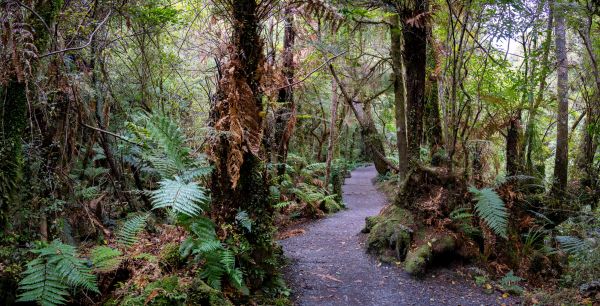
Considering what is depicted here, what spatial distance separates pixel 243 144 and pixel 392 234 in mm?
3394

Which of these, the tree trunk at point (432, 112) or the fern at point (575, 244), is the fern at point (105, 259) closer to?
the fern at point (575, 244)

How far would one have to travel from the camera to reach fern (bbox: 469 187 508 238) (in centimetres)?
599

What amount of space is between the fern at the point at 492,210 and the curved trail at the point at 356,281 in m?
0.93

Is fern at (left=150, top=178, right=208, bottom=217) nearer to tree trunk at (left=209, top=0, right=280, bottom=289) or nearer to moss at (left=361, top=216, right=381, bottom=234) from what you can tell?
tree trunk at (left=209, top=0, right=280, bottom=289)

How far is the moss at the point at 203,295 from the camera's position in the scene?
3843 millimetres

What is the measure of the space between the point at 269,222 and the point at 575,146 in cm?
1236

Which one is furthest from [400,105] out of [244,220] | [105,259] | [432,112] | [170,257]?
[105,259]

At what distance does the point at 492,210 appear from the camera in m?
6.18

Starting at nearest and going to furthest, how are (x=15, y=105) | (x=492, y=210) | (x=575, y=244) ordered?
1. (x=15, y=105)
2. (x=575, y=244)
3. (x=492, y=210)

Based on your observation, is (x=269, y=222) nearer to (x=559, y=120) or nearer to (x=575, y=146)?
(x=559, y=120)

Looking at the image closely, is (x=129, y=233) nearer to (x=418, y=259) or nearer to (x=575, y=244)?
(x=418, y=259)

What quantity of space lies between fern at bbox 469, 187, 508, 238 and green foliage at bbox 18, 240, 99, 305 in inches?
214

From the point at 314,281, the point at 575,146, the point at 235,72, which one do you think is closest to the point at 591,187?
the point at 575,146

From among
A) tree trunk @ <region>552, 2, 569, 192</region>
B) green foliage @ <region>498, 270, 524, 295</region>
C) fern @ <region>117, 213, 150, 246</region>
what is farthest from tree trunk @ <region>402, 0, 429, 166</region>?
fern @ <region>117, 213, 150, 246</region>
